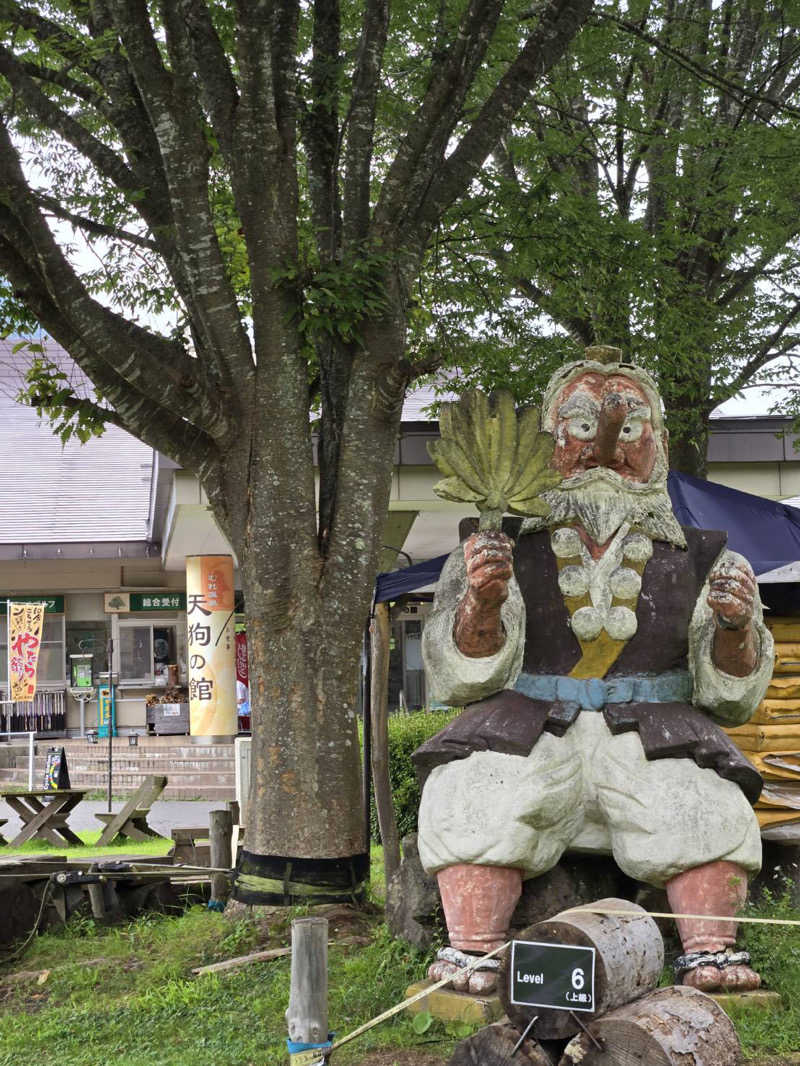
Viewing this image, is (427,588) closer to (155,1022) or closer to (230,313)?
(230,313)

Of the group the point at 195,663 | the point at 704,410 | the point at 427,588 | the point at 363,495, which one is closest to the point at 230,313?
the point at 363,495

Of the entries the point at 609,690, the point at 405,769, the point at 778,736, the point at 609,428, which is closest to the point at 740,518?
the point at 778,736

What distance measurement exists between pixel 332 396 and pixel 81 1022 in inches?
135

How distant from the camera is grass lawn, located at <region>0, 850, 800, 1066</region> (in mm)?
4469

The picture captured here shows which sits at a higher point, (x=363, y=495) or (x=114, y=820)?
(x=363, y=495)

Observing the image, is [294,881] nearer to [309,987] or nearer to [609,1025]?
[309,987]

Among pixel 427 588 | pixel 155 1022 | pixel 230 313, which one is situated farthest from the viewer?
pixel 427 588

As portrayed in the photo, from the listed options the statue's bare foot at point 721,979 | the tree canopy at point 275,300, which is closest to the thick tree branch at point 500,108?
the tree canopy at point 275,300

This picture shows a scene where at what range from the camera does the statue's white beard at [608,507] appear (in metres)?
4.86

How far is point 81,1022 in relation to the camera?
17.0 ft

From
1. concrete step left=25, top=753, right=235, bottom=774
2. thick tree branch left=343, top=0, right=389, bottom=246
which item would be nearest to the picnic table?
concrete step left=25, top=753, right=235, bottom=774

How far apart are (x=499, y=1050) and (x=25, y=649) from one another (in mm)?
13693

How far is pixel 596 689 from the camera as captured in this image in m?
4.79

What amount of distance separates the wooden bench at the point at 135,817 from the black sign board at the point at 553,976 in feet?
27.6
